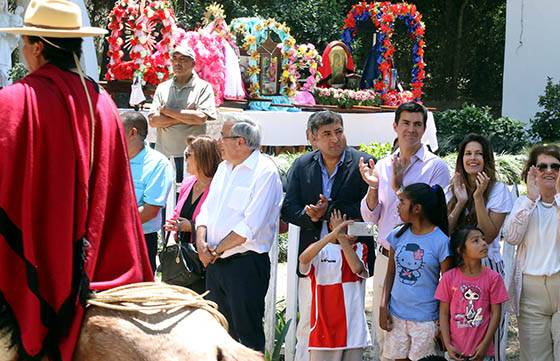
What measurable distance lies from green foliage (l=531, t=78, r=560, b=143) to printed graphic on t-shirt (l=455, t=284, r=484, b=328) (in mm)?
15253

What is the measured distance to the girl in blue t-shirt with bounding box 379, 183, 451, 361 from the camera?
17.5 ft

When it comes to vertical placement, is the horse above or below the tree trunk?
below

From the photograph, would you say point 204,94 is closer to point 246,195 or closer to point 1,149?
point 246,195

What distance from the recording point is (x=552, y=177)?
5523 millimetres

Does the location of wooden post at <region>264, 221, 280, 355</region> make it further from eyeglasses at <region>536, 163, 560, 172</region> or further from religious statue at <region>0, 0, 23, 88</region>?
religious statue at <region>0, 0, 23, 88</region>

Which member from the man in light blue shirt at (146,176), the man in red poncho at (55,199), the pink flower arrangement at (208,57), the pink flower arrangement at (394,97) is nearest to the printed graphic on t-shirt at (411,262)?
the man in light blue shirt at (146,176)

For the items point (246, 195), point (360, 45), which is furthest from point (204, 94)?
point (360, 45)

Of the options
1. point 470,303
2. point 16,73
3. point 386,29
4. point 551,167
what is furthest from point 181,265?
point 386,29

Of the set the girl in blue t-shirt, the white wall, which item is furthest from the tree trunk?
the girl in blue t-shirt

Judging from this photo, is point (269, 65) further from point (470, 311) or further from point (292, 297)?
point (470, 311)

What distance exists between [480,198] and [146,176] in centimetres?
240

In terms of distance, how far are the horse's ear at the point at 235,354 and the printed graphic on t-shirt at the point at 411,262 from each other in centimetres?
220

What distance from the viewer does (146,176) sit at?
21.4 feet

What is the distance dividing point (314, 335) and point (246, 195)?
101 centimetres
